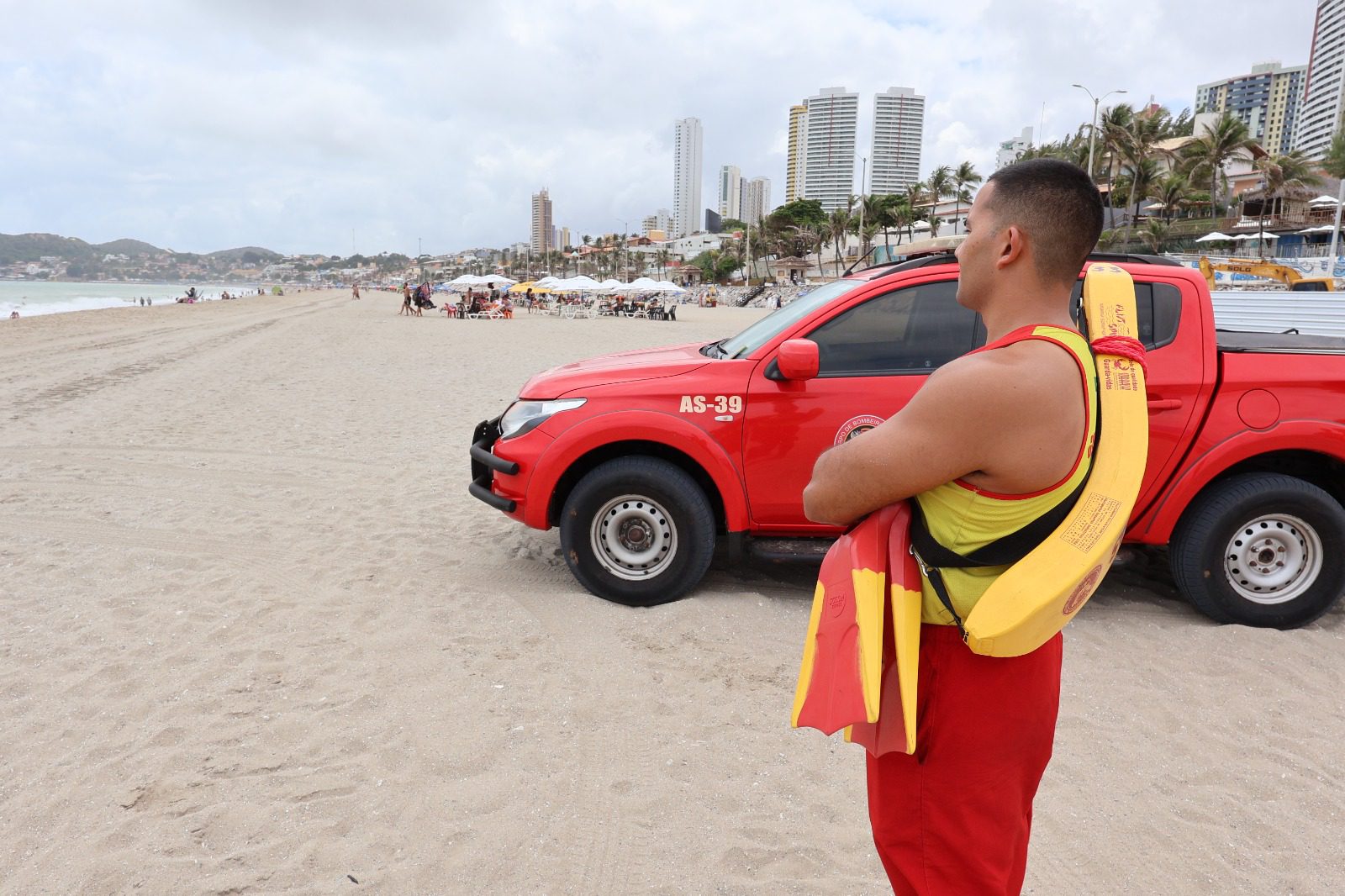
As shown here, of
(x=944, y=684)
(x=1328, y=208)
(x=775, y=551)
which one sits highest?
(x=1328, y=208)

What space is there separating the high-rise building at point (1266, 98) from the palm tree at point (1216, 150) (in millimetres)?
92058

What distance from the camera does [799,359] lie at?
3.96 m

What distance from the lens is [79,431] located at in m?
9.00

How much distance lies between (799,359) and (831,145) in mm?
155120

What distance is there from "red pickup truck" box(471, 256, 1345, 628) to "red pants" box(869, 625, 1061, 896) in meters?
2.72

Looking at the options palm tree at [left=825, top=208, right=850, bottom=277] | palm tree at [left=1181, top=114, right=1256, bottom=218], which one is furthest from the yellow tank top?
palm tree at [left=825, top=208, right=850, bottom=277]

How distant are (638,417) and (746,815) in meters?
2.16

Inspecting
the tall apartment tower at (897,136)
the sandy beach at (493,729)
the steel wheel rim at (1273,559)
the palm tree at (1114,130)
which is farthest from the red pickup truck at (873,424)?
the tall apartment tower at (897,136)

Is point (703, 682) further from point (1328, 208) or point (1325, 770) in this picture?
point (1328, 208)

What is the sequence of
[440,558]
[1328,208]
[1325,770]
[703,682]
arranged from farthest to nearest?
1. [1328,208]
2. [440,558]
3. [703,682]
4. [1325,770]

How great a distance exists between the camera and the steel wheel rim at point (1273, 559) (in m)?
4.34

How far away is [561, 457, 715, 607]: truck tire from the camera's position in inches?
175

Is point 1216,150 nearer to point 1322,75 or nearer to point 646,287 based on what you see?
point 646,287

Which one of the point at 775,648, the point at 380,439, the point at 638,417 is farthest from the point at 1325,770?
the point at 380,439
